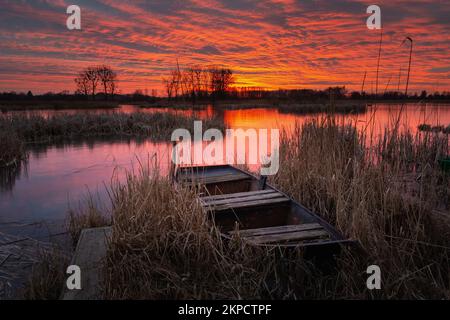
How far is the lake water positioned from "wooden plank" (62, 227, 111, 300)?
85 cm

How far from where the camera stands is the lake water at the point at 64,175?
5863 mm

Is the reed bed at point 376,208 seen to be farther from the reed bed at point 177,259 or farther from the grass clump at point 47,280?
the grass clump at point 47,280

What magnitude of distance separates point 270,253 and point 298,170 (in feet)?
9.14

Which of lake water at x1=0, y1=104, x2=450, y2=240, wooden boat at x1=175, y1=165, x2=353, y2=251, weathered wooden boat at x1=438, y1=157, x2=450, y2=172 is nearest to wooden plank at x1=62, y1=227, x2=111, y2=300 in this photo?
lake water at x1=0, y1=104, x2=450, y2=240

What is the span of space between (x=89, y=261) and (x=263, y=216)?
2.13 m

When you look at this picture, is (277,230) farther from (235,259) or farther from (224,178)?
(224,178)

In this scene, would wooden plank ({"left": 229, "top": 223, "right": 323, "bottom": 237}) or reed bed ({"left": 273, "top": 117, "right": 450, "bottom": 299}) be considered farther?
wooden plank ({"left": 229, "top": 223, "right": 323, "bottom": 237})

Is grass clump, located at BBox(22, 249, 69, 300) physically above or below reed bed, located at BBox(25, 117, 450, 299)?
below

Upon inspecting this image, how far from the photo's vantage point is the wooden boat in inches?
133

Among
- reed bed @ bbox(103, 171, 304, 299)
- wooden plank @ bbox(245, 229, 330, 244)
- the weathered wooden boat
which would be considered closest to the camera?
reed bed @ bbox(103, 171, 304, 299)

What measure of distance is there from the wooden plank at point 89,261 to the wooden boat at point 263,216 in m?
1.22

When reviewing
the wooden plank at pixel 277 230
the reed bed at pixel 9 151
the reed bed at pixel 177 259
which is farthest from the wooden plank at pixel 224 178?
the reed bed at pixel 9 151

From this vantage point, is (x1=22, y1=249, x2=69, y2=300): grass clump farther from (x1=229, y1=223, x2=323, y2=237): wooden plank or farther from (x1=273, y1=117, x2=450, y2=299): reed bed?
(x1=273, y1=117, x2=450, y2=299): reed bed
